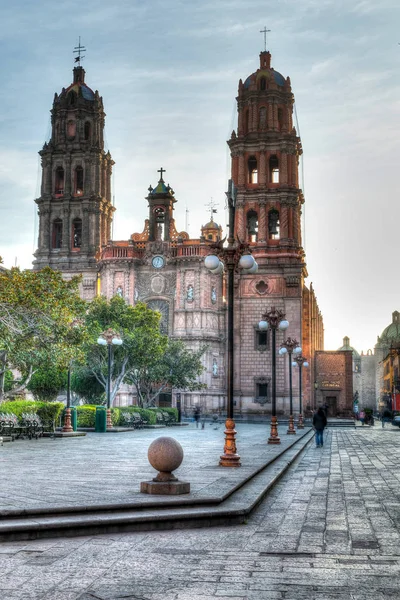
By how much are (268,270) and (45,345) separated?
1582 inches

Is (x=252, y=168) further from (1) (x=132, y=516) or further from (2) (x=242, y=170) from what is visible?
(1) (x=132, y=516)

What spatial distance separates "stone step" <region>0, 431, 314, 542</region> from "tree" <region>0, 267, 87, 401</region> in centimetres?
1479

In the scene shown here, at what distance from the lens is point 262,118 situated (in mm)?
68938

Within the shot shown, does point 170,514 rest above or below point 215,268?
below

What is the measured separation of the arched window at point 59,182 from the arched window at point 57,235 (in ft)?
9.32

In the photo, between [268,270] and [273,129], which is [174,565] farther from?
[273,129]

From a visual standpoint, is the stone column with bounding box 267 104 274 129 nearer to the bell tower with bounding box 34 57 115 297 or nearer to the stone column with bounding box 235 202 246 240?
the stone column with bounding box 235 202 246 240

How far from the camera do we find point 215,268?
16.7 meters

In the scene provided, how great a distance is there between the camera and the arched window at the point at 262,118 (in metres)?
68.7

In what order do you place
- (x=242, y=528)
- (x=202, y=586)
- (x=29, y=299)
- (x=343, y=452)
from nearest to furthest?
(x=202, y=586) < (x=242, y=528) < (x=343, y=452) < (x=29, y=299)

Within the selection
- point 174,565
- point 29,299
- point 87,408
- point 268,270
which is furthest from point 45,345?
point 268,270

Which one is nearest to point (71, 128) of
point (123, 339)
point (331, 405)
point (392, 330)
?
point (123, 339)

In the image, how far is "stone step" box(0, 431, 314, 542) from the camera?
8531mm

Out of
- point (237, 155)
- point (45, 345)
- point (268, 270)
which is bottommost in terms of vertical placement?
point (45, 345)
